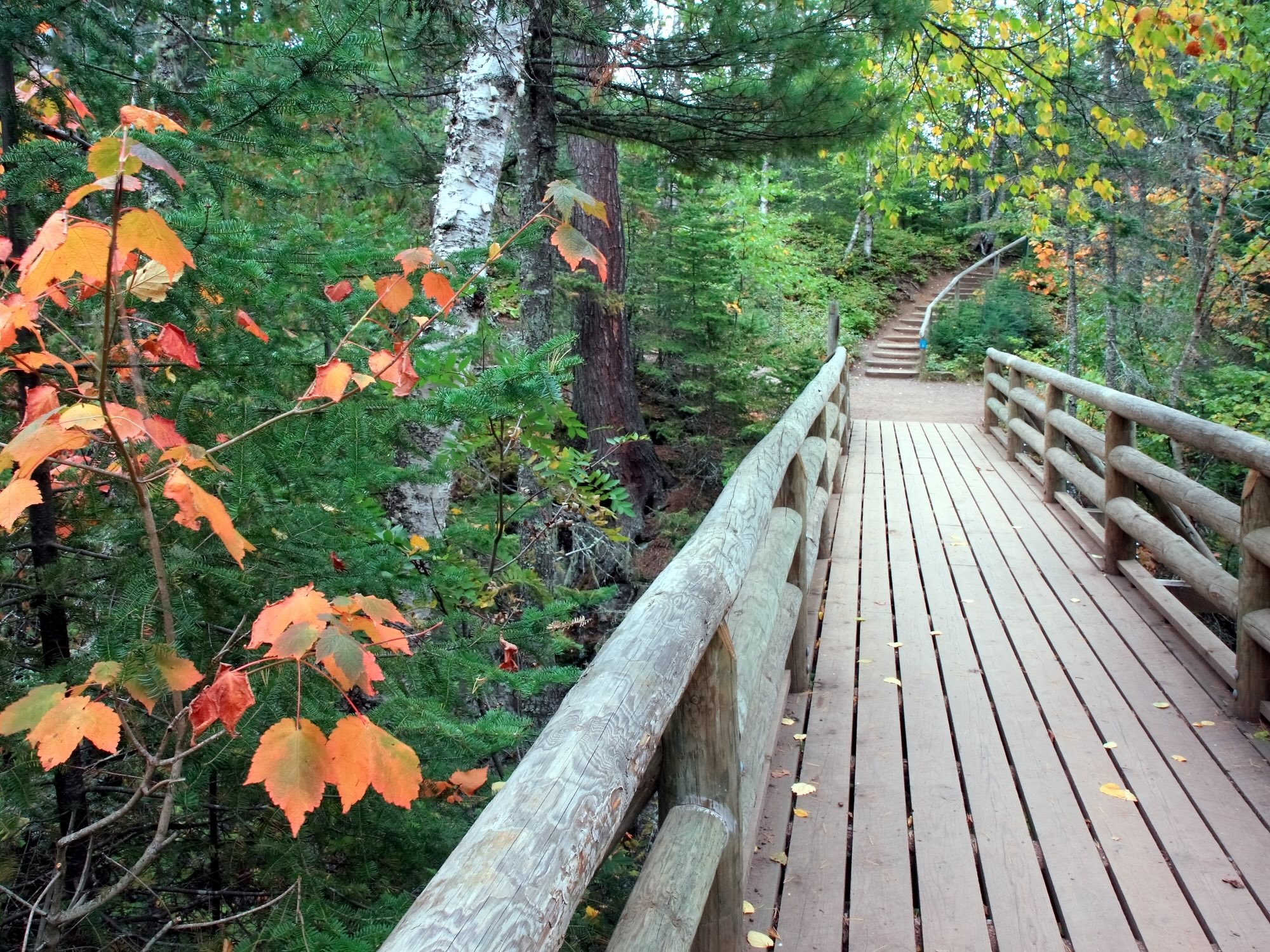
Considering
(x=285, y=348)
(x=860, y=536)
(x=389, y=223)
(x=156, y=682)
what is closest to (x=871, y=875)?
(x=156, y=682)

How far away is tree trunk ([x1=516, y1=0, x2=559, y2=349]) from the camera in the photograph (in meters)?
5.63

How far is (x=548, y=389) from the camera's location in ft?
7.75

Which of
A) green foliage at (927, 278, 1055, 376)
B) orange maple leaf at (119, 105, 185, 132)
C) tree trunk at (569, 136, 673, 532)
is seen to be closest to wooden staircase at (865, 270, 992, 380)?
green foliage at (927, 278, 1055, 376)

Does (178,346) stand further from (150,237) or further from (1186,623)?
(1186,623)

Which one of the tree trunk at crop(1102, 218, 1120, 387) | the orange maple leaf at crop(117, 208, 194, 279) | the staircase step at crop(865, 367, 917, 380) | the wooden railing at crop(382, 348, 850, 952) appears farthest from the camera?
the staircase step at crop(865, 367, 917, 380)

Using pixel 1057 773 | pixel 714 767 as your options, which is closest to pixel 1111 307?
pixel 1057 773

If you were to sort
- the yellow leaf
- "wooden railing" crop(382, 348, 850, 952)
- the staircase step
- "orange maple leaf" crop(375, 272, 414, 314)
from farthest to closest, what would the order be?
the staircase step < the yellow leaf < "orange maple leaf" crop(375, 272, 414, 314) < "wooden railing" crop(382, 348, 850, 952)

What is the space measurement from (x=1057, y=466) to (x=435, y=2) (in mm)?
5484

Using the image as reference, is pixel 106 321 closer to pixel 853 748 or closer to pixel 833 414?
pixel 853 748

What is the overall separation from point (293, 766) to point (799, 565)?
111 inches

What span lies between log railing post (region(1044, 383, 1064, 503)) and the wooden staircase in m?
11.7

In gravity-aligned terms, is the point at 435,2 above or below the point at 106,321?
above

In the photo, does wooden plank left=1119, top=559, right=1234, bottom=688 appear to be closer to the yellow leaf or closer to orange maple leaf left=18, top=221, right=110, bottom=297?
the yellow leaf

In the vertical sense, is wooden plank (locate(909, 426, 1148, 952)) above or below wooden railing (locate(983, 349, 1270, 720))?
below
